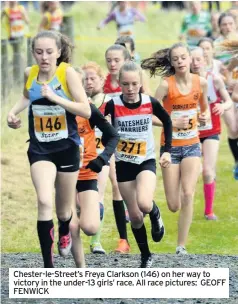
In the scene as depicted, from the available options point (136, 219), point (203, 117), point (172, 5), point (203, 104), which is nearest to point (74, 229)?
point (136, 219)

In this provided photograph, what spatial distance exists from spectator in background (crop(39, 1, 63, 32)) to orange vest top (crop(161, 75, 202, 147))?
8.51 metres

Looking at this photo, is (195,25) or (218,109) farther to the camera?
(195,25)

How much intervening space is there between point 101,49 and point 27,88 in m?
16.0

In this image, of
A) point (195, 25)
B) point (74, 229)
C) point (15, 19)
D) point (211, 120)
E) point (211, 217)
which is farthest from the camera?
point (195, 25)

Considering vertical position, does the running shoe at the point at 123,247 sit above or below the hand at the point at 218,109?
below

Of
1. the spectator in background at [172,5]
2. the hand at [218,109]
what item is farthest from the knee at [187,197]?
the spectator in background at [172,5]

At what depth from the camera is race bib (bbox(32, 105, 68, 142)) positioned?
8.48 meters

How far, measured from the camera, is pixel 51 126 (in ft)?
27.9

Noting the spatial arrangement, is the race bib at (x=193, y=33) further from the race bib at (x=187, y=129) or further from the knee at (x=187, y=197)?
the knee at (x=187, y=197)

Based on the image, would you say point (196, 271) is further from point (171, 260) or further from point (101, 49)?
point (101, 49)

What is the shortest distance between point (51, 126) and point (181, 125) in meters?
2.26

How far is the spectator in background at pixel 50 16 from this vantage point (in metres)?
18.8

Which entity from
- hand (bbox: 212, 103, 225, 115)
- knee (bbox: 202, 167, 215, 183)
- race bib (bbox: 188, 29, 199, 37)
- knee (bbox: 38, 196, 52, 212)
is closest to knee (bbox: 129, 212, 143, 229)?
knee (bbox: 38, 196, 52, 212)

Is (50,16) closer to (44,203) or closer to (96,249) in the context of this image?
(96,249)
